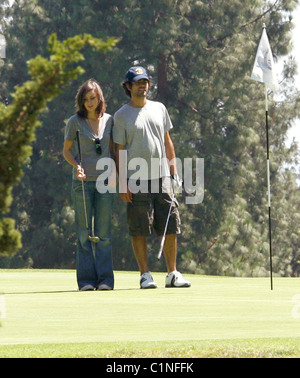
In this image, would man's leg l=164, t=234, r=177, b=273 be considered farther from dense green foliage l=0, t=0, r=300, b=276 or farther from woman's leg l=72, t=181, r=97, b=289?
dense green foliage l=0, t=0, r=300, b=276

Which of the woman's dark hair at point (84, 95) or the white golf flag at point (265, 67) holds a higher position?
the white golf flag at point (265, 67)

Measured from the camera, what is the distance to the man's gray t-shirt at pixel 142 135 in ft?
30.5

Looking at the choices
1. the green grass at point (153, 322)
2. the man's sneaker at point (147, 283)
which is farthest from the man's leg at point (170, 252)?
the green grass at point (153, 322)

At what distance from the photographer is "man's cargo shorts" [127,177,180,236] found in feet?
31.4

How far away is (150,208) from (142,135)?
2.60 ft

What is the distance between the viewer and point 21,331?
595 centimetres

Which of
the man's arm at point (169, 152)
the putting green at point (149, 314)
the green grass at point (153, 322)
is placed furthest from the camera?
the man's arm at point (169, 152)

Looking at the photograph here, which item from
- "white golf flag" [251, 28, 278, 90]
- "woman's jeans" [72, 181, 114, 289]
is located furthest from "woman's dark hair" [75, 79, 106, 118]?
"white golf flag" [251, 28, 278, 90]

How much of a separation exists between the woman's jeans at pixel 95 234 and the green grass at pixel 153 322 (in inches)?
9.4

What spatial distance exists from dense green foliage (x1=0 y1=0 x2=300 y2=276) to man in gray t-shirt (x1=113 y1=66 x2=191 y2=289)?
20608 mm

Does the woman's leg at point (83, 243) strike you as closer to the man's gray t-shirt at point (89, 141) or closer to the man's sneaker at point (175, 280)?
the man's gray t-shirt at point (89, 141)

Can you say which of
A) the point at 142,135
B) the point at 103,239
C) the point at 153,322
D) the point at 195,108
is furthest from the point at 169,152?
the point at 195,108

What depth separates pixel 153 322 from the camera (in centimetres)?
639

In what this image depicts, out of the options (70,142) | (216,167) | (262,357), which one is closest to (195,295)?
(70,142)
